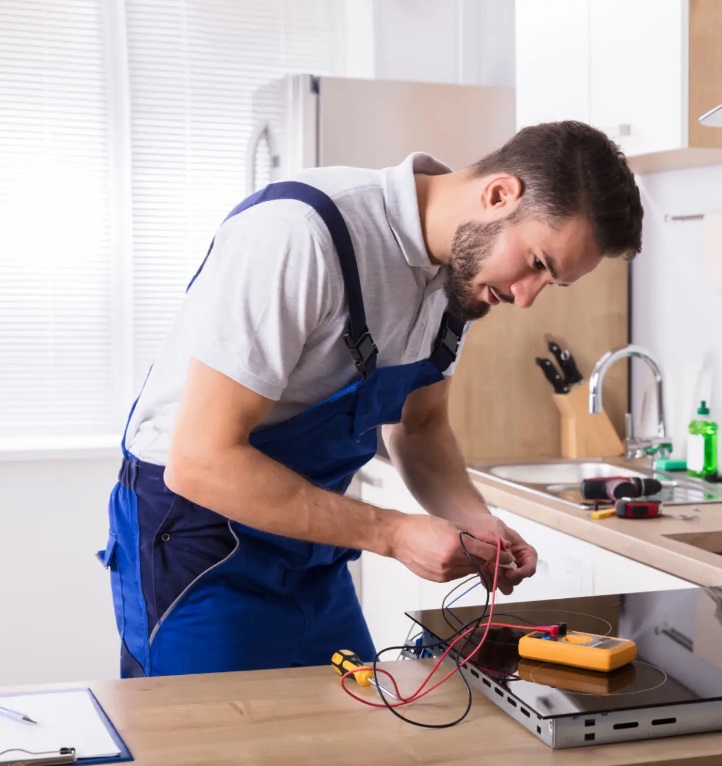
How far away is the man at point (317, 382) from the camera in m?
1.20

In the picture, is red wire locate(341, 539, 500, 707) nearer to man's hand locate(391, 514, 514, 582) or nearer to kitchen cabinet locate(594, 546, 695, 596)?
man's hand locate(391, 514, 514, 582)

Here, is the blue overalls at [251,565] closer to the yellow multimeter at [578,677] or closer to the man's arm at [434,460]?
the man's arm at [434,460]

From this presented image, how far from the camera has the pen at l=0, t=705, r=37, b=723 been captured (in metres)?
0.94

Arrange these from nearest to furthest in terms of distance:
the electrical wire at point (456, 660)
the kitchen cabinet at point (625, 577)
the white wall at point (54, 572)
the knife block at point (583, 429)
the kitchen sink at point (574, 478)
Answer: the electrical wire at point (456, 660) < the kitchen cabinet at point (625, 577) < the kitchen sink at point (574, 478) < the knife block at point (583, 429) < the white wall at point (54, 572)

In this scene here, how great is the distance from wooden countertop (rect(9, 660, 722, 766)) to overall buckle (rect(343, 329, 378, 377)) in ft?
1.38

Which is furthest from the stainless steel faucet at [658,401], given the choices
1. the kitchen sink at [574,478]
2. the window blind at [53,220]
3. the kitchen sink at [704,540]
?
the window blind at [53,220]

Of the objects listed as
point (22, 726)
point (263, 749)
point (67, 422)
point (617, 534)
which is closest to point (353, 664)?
point (263, 749)

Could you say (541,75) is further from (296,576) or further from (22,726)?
(22,726)

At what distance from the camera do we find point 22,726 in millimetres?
926

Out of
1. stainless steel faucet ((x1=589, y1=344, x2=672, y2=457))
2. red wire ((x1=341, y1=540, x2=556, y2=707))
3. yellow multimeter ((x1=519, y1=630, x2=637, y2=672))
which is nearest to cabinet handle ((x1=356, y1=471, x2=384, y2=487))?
stainless steel faucet ((x1=589, y1=344, x2=672, y2=457))

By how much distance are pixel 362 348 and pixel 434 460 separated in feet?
1.24

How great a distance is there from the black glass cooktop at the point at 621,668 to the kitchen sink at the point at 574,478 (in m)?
0.85

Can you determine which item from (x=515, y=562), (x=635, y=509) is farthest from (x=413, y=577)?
(x=515, y=562)

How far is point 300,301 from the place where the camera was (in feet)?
3.98
